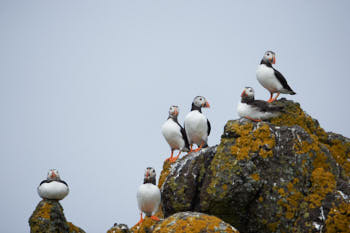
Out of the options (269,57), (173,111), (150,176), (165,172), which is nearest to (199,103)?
(173,111)

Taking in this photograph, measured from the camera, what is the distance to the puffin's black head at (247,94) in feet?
30.6

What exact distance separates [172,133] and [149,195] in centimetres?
253

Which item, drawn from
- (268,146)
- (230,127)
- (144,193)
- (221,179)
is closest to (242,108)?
(230,127)

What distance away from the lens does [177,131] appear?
438 inches

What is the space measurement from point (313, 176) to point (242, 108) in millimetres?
2360

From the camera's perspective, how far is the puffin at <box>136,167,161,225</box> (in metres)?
9.07

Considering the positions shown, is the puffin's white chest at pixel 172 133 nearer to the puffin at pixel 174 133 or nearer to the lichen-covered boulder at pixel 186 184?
the puffin at pixel 174 133

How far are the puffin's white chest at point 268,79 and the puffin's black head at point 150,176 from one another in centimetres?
365

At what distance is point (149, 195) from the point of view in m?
9.07

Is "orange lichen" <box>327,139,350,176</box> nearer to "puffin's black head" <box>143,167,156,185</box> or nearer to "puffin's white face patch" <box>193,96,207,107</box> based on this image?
"puffin's white face patch" <box>193,96,207,107</box>

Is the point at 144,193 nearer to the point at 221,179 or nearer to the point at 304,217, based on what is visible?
the point at 221,179

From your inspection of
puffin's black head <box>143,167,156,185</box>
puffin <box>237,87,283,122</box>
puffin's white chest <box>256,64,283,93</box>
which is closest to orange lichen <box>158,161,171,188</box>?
puffin's black head <box>143,167,156,185</box>

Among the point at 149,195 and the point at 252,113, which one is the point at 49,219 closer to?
the point at 149,195

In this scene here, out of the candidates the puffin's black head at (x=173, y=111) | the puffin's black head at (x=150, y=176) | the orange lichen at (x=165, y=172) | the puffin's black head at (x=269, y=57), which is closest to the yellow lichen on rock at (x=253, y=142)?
the puffin's black head at (x=150, y=176)
